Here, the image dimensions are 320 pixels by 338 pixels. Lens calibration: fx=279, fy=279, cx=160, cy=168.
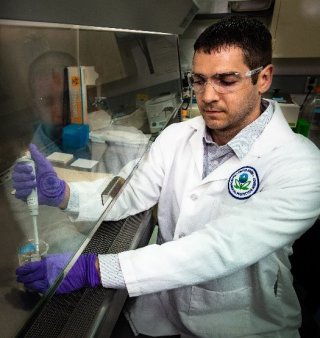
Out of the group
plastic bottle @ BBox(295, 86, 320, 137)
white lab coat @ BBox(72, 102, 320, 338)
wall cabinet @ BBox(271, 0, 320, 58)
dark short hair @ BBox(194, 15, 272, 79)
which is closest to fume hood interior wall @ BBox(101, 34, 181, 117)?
white lab coat @ BBox(72, 102, 320, 338)

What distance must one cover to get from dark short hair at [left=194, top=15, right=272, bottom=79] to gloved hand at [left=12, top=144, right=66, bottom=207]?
2.16 ft

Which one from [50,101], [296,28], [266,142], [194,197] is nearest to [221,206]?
[194,197]

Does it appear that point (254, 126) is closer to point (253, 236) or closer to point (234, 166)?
point (234, 166)

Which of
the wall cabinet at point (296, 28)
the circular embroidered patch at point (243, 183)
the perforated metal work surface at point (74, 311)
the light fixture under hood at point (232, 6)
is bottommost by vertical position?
the perforated metal work surface at point (74, 311)

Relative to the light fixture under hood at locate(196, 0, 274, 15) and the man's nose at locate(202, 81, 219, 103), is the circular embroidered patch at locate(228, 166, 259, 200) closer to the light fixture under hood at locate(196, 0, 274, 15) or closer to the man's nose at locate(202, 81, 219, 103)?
the man's nose at locate(202, 81, 219, 103)

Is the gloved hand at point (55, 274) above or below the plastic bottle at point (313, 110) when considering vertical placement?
below

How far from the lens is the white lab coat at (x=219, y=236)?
Result: 78cm

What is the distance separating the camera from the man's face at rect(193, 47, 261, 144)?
3.05 feet

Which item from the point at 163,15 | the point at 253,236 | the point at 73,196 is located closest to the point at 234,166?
the point at 253,236

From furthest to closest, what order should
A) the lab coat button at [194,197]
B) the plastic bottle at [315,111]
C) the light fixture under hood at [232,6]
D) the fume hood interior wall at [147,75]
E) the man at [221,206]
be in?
the plastic bottle at [315,111]
the light fixture under hood at [232,6]
the fume hood interior wall at [147,75]
the lab coat button at [194,197]
the man at [221,206]

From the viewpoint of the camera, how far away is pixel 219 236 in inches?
31.0

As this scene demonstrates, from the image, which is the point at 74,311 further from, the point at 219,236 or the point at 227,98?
the point at 227,98

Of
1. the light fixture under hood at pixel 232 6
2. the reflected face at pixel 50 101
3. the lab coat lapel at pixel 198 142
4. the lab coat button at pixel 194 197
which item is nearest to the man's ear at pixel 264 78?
the lab coat lapel at pixel 198 142

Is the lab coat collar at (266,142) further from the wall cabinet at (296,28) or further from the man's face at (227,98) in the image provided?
the wall cabinet at (296,28)
